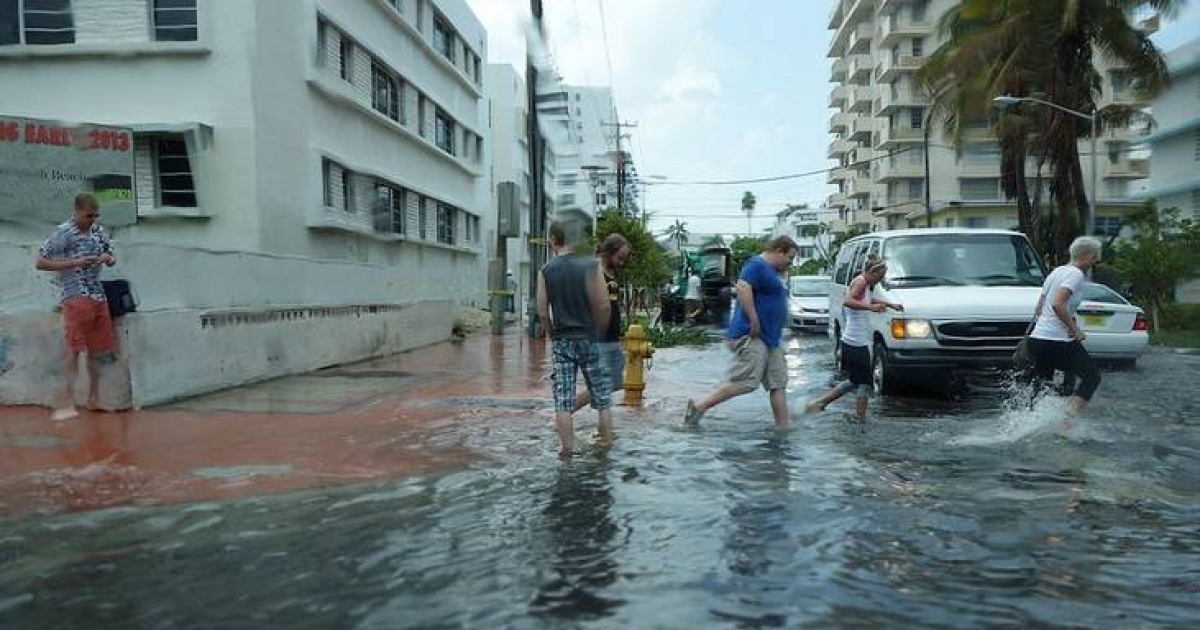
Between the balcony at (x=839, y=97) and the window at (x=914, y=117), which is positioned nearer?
the window at (x=914, y=117)

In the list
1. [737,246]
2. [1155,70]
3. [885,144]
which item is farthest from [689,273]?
[737,246]

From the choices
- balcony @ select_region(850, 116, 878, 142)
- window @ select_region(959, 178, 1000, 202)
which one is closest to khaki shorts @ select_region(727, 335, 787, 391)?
window @ select_region(959, 178, 1000, 202)

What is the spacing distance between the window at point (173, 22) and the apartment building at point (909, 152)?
4330 cm

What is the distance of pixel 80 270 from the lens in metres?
7.73

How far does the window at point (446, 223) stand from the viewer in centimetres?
2778

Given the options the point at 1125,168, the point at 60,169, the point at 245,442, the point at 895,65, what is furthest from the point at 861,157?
the point at 245,442

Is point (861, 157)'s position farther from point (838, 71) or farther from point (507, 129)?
point (507, 129)

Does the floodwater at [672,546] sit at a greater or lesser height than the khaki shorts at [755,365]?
lesser

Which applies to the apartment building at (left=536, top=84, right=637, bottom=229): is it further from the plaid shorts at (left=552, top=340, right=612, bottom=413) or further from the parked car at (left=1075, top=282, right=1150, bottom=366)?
the plaid shorts at (left=552, top=340, right=612, bottom=413)

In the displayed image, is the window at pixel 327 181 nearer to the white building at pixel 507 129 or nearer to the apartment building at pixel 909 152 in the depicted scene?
the white building at pixel 507 129

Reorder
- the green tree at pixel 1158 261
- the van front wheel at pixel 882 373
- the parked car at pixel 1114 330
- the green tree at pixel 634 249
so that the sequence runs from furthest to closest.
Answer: the green tree at pixel 634 249, the green tree at pixel 1158 261, the parked car at pixel 1114 330, the van front wheel at pixel 882 373

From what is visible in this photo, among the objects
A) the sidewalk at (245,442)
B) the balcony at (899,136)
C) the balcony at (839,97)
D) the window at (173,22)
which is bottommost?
the sidewalk at (245,442)

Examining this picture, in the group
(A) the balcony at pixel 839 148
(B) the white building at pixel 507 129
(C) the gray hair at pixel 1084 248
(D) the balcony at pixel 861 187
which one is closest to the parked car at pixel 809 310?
(C) the gray hair at pixel 1084 248

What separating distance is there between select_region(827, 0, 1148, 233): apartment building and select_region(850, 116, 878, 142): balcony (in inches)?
3.0
